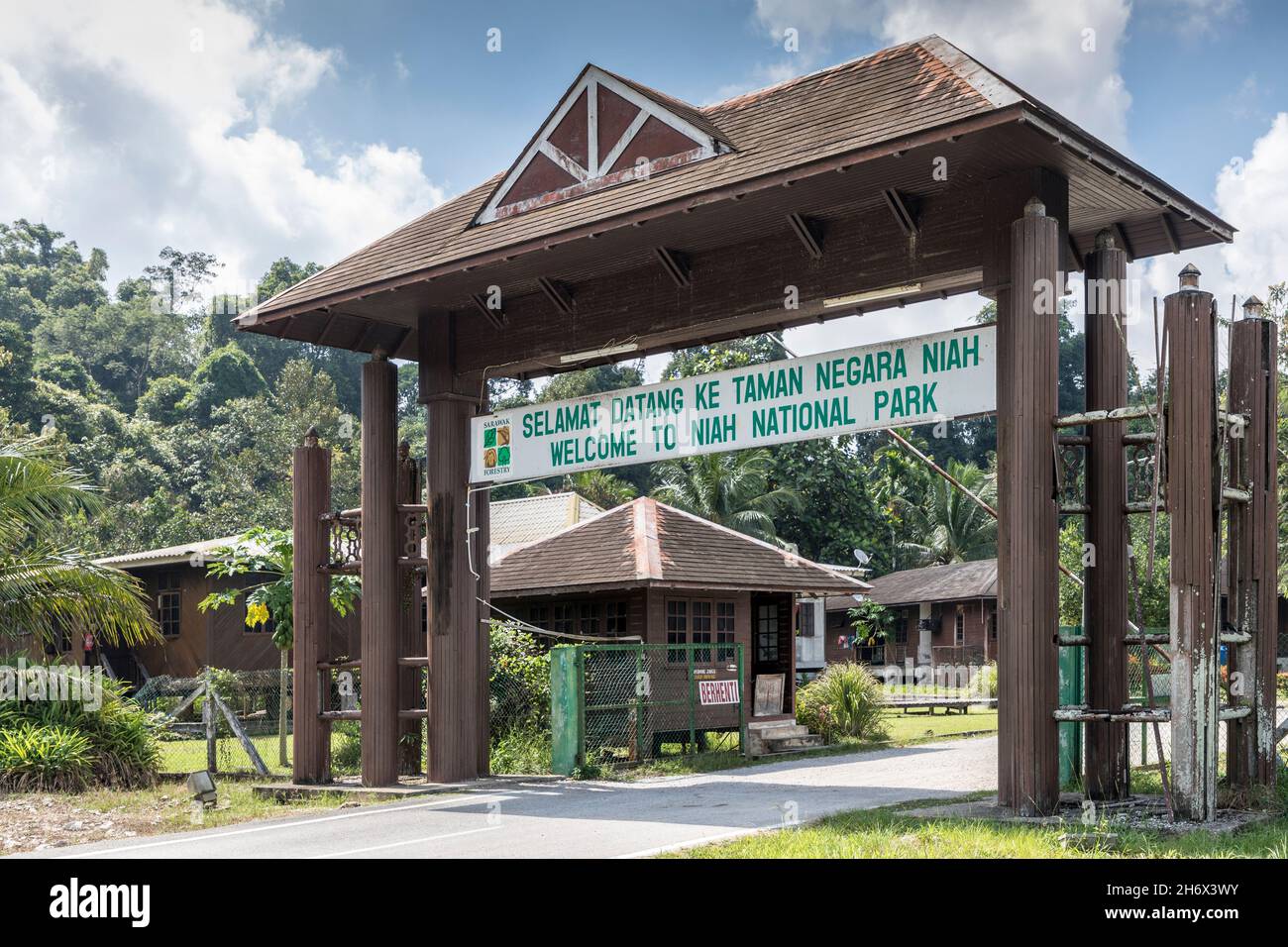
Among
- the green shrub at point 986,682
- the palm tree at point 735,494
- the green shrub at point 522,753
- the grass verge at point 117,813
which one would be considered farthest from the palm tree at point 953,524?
the grass verge at point 117,813

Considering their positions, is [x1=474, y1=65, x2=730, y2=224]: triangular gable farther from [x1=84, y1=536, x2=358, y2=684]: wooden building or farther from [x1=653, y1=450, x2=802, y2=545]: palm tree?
[x1=653, y1=450, x2=802, y2=545]: palm tree

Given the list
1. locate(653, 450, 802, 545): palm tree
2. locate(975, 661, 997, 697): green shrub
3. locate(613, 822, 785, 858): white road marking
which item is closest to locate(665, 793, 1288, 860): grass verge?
locate(613, 822, 785, 858): white road marking

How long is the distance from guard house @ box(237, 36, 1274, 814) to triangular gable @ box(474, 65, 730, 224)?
28 millimetres

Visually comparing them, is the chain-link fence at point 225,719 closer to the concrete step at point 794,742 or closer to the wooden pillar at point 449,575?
the wooden pillar at point 449,575

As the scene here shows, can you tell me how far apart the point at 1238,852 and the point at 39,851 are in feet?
29.8

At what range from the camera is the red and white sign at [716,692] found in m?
21.6

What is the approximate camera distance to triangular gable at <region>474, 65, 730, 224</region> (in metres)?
13.2

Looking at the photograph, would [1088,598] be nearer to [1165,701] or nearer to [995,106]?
[995,106]

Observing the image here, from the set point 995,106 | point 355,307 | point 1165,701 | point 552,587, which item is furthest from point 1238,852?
point 552,587

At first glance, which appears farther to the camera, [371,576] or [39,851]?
[371,576]

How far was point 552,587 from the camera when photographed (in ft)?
74.5

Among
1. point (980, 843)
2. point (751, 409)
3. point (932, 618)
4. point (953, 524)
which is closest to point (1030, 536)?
point (980, 843)

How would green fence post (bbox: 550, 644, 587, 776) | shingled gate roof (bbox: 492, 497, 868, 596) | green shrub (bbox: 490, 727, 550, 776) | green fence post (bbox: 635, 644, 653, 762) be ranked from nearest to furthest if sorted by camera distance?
green fence post (bbox: 550, 644, 587, 776)
green shrub (bbox: 490, 727, 550, 776)
green fence post (bbox: 635, 644, 653, 762)
shingled gate roof (bbox: 492, 497, 868, 596)

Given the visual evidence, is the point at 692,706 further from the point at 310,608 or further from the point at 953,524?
the point at 953,524
